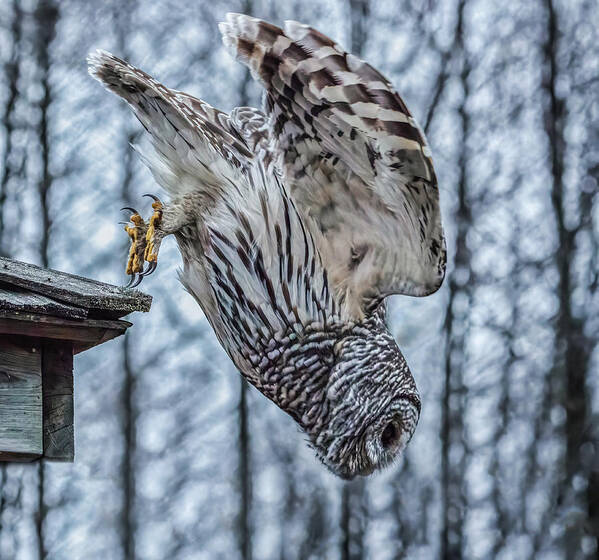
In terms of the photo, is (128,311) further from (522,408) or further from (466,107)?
(466,107)

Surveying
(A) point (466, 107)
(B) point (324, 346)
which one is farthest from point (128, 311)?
(A) point (466, 107)

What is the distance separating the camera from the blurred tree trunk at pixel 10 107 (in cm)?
675

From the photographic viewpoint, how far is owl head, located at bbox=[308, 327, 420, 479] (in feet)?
8.50

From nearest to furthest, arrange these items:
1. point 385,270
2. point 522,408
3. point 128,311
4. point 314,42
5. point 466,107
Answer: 1. point 314,42
2. point 128,311
3. point 385,270
4. point 522,408
5. point 466,107

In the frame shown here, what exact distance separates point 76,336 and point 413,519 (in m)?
4.88

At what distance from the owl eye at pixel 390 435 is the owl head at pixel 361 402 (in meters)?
0.02

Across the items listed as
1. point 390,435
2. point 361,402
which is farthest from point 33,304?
point 390,435

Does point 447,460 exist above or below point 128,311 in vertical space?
below

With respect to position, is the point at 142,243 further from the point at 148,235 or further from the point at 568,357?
the point at 568,357

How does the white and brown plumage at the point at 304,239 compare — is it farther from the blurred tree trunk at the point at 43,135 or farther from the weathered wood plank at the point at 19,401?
the blurred tree trunk at the point at 43,135

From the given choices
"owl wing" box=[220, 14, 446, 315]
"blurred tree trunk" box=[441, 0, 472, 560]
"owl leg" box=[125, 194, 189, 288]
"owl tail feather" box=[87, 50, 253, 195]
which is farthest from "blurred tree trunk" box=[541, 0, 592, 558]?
"owl leg" box=[125, 194, 189, 288]

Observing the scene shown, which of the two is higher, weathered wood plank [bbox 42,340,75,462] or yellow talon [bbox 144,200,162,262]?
yellow talon [bbox 144,200,162,262]

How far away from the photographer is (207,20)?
23.7ft

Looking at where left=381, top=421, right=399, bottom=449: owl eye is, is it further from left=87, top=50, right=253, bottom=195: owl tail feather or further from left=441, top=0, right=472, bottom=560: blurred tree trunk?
left=441, top=0, right=472, bottom=560: blurred tree trunk
